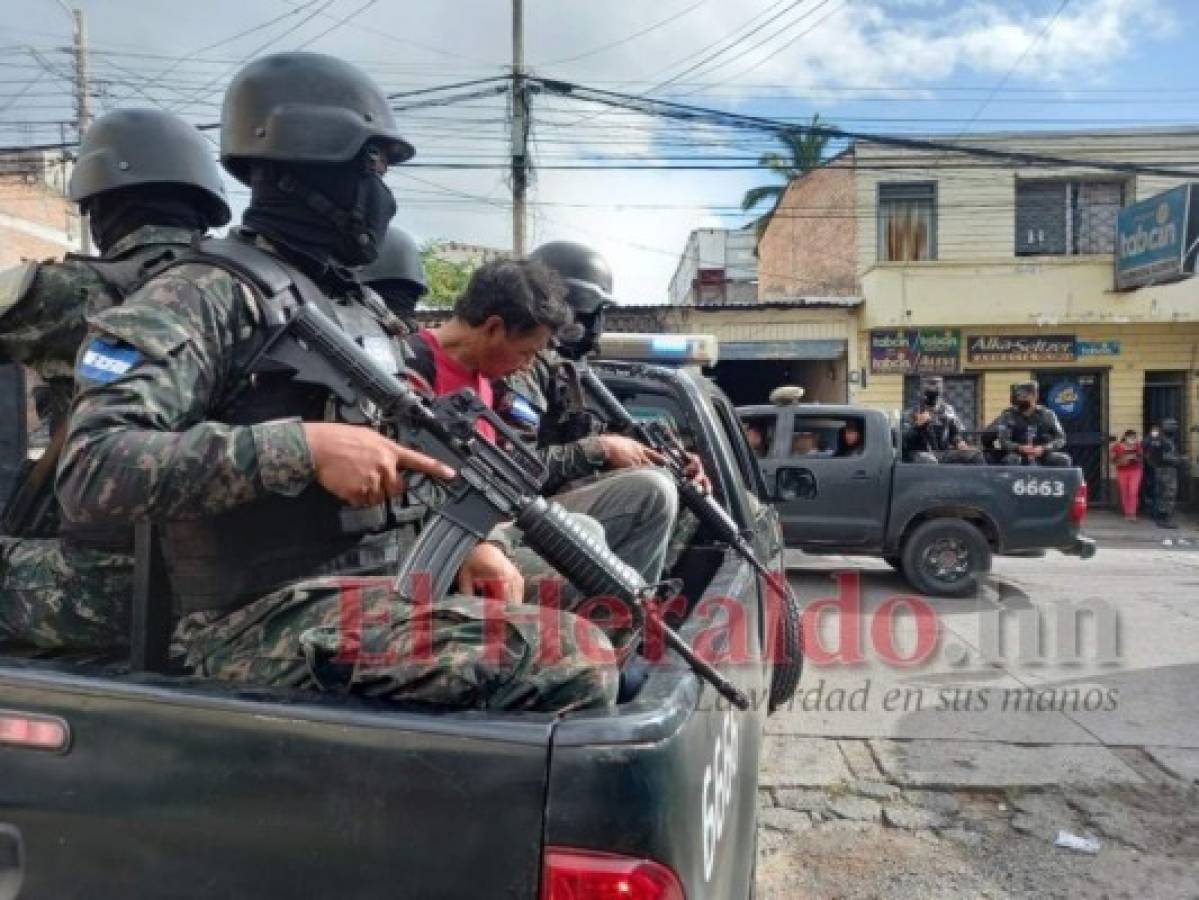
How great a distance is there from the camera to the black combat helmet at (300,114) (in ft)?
5.68

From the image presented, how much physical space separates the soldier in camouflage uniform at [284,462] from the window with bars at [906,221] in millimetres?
15286

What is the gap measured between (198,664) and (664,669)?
0.75 metres

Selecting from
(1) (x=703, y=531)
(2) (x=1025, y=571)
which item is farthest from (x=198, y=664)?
(2) (x=1025, y=571)

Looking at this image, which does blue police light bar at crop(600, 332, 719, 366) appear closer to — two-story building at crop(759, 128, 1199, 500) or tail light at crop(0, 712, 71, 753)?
tail light at crop(0, 712, 71, 753)

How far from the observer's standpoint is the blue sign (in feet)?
49.8

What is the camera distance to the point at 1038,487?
25.4 ft

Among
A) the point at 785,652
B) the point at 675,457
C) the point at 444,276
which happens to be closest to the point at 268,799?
the point at 675,457

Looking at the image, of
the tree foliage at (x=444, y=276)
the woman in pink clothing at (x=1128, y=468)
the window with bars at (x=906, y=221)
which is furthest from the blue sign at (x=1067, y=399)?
the tree foliage at (x=444, y=276)

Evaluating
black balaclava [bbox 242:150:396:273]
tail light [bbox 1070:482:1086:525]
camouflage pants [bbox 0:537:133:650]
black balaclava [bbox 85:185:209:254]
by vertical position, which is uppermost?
black balaclava [bbox 85:185:209:254]

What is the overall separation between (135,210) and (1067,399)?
1564 cm

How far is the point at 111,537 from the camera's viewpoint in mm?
1727

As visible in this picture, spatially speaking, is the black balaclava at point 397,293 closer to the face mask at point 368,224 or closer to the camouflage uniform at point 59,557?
the camouflage uniform at point 59,557

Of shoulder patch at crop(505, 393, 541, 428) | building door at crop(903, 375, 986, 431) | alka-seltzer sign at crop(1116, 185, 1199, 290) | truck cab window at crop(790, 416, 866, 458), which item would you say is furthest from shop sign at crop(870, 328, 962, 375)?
shoulder patch at crop(505, 393, 541, 428)

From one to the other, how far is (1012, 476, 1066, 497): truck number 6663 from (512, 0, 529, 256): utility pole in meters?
7.49
